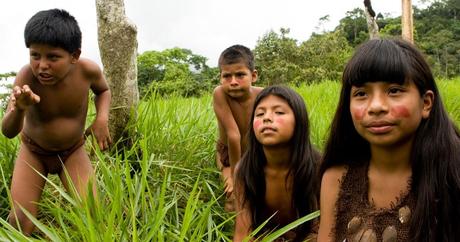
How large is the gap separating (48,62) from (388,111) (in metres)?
1.60

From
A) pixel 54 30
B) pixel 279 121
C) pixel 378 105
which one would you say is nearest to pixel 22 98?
pixel 54 30

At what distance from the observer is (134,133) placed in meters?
→ 3.73

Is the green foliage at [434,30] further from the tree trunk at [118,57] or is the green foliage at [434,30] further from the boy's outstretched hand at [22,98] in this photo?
the boy's outstretched hand at [22,98]

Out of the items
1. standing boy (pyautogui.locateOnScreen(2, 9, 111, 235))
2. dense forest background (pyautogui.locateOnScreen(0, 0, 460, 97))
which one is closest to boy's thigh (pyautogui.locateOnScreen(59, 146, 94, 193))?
standing boy (pyautogui.locateOnScreen(2, 9, 111, 235))

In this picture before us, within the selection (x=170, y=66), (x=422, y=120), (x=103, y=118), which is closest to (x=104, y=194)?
(x=103, y=118)

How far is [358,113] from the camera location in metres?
1.91

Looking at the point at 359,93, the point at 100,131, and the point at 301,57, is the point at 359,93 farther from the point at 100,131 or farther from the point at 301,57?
the point at 301,57

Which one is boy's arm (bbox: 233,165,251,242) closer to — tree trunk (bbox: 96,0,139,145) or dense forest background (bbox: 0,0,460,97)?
tree trunk (bbox: 96,0,139,145)

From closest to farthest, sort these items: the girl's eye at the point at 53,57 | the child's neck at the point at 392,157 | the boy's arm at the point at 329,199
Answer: the child's neck at the point at 392,157, the boy's arm at the point at 329,199, the girl's eye at the point at 53,57

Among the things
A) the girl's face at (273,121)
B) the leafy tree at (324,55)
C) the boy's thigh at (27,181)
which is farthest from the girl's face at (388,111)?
the leafy tree at (324,55)

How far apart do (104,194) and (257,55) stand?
17.0 meters

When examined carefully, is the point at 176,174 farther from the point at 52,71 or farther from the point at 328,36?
the point at 328,36

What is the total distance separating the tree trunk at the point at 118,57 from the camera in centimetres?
365

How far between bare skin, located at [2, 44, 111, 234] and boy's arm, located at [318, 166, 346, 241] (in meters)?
1.12
